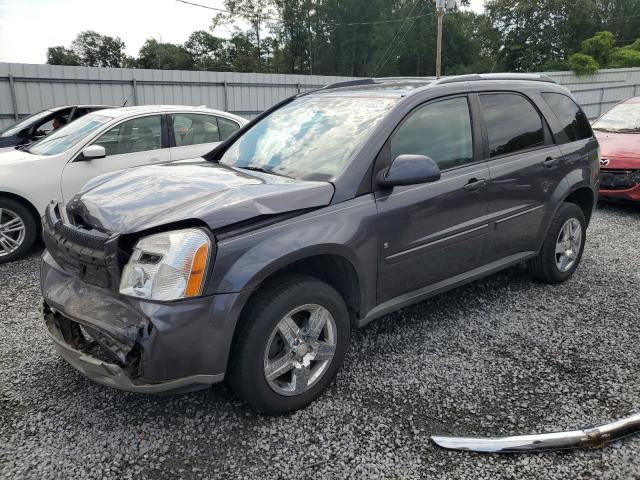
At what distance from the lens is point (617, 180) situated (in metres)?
7.32

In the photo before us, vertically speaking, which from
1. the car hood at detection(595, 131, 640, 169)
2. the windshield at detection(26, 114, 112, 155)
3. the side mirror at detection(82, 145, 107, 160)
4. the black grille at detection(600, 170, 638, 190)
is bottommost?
the black grille at detection(600, 170, 638, 190)

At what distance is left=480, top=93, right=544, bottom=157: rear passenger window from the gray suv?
0.02 metres

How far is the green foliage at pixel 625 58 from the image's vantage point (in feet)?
137

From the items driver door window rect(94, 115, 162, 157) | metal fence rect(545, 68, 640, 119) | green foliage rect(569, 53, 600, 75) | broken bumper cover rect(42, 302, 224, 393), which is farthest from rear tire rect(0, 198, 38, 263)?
green foliage rect(569, 53, 600, 75)

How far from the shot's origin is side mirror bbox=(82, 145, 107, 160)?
18.5 feet

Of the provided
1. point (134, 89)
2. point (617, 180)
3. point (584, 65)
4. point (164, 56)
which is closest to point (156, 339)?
point (617, 180)

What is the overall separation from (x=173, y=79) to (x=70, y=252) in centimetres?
1304

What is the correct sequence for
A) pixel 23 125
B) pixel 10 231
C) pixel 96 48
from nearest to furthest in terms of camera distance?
pixel 10 231 < pixel 23 125 < pixel 96 48

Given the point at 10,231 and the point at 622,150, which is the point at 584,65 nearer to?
the point at 622,150

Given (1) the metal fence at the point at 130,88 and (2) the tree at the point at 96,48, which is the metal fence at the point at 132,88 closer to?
(1) the metal fence at the point at 130,88

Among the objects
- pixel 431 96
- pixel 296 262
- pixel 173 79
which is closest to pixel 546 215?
pixel 431 96

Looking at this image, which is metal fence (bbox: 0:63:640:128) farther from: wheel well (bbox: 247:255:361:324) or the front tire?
the front tire

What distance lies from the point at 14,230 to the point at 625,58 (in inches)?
1969

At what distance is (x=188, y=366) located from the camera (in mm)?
2373
